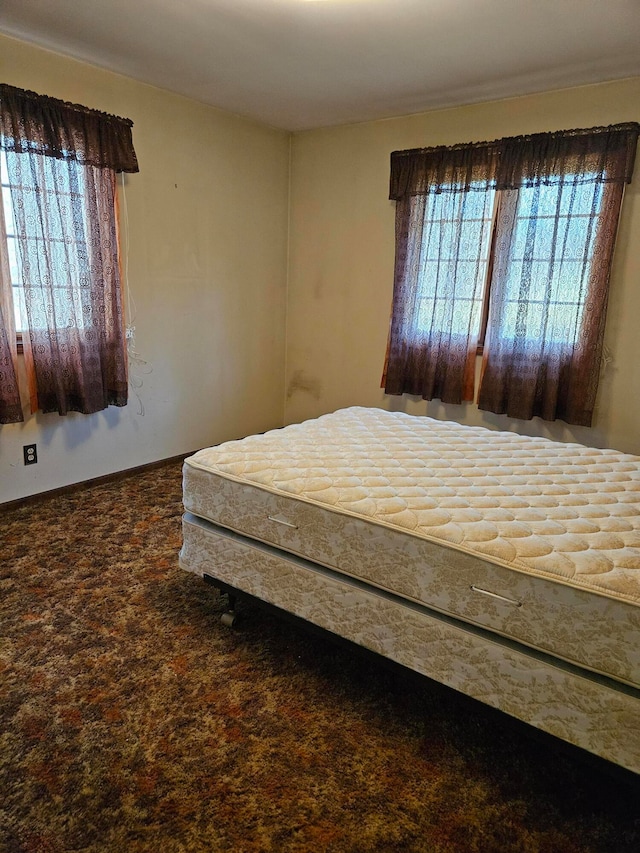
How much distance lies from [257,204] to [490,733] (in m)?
3.80

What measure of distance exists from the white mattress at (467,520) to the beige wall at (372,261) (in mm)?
1089

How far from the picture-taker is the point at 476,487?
196cm

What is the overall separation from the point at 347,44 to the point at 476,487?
7.46ft

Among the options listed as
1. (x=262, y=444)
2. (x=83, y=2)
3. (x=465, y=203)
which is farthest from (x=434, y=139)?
(x=262, y=444)

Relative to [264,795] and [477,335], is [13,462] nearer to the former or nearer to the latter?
[264,795]

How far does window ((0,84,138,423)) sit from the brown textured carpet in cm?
128

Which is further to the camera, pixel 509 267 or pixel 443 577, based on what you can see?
pixel 509 267

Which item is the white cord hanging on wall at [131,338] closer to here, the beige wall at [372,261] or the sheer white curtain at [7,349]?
the sheer white curtain at [7,349]

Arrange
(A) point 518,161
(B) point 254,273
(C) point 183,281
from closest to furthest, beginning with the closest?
(A) point 518,161, (C) point 183,281, (B) point 254,273

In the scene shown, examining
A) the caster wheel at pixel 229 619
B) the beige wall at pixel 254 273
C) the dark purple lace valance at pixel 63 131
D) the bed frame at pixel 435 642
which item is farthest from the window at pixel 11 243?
the caster wheel at pixel 229 619

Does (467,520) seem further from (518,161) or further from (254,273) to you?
(254,273)

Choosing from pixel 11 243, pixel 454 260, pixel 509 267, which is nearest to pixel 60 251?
pixel 11 243

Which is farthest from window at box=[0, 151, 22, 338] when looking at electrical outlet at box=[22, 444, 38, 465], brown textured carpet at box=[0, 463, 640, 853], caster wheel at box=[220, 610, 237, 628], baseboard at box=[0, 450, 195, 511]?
caster wheel at box=[220, 610, 237, 628]

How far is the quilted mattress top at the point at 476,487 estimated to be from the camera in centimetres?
150
